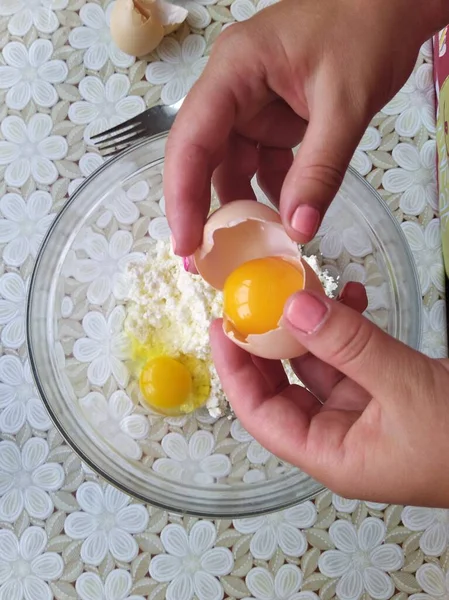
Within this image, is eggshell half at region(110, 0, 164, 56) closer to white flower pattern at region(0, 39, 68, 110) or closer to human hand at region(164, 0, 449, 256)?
white flower pattern at region(0, 39, 68, 110)

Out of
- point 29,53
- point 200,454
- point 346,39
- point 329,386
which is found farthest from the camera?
point 29,53

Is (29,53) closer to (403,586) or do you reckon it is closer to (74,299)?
(74,299)

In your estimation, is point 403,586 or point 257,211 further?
point 403,586

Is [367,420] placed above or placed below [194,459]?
above

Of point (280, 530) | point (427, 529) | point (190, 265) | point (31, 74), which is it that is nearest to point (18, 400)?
point (190, 265)

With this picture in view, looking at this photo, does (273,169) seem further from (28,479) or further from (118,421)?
(28,479)

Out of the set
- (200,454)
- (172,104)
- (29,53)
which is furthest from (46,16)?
(200,454)
